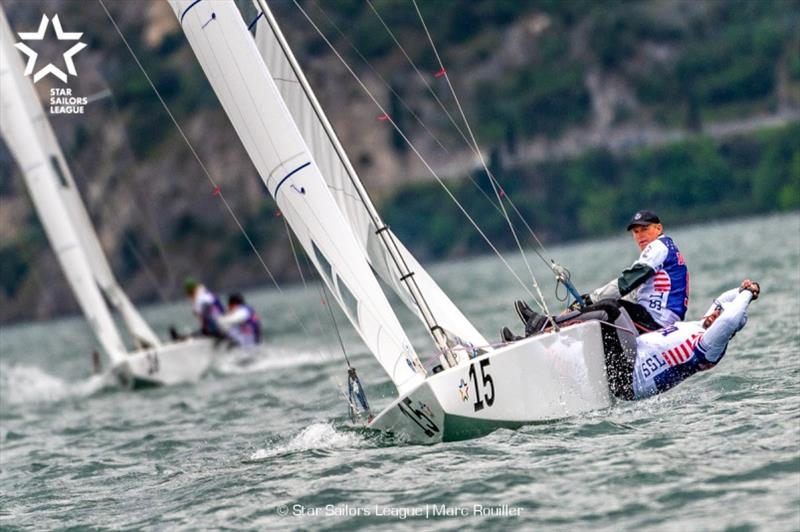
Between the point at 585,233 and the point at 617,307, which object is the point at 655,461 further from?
the point at 585,233

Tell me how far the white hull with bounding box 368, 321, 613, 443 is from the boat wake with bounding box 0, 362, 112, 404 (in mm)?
10770

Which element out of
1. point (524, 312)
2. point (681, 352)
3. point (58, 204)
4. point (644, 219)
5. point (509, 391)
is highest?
point (58, 204)

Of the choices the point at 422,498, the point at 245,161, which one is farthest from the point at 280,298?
the point at 422,498

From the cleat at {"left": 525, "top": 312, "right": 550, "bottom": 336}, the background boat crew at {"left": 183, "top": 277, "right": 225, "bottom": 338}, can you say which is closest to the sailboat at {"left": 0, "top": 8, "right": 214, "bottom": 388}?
the background boat crew at {"left": 183, "top": 277, "right": 225, "bottom": 338}

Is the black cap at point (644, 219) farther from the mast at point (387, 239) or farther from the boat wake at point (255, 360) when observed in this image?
the boat wake at point (255, 360)

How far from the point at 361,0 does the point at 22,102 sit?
2921 inches

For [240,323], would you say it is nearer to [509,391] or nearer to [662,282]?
[662,282]

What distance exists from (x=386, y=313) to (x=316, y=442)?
4.36 feet

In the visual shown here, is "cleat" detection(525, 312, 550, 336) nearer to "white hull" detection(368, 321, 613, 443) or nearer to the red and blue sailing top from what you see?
"white hull" detection(368, 321, 613, 443)

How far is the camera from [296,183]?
389 inches

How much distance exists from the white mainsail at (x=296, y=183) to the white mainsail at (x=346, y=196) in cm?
42

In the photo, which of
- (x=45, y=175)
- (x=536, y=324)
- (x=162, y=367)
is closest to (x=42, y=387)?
(x=162, y=367)

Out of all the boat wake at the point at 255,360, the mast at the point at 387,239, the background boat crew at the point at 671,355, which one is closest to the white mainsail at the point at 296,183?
the mast at the point at 387,239

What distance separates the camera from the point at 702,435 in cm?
864
